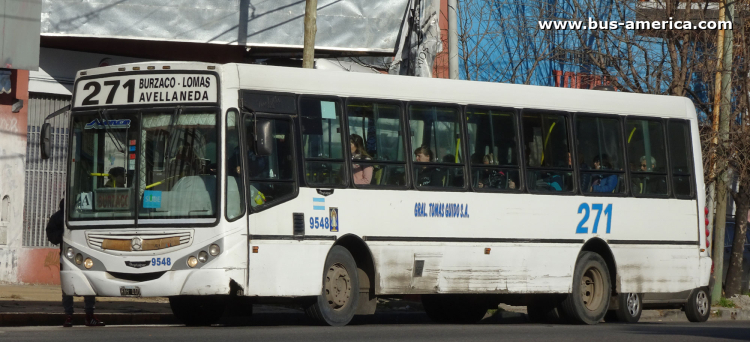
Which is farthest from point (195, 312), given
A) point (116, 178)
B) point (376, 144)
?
point (376, 144)

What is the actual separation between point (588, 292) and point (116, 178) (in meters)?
6.39

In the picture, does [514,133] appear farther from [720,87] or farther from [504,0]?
[504,0]

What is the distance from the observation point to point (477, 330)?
499 inches

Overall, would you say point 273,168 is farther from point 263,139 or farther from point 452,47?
point 452,47

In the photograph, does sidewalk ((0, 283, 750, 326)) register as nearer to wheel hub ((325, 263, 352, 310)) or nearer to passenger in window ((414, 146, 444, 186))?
wheel hub ((325, 263, 352, 310))

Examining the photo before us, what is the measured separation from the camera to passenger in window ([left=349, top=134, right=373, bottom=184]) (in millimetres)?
12719

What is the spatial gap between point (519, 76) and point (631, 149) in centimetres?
901

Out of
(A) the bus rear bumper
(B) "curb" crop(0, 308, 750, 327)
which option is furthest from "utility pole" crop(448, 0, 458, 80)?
(A) the bus rear bumper

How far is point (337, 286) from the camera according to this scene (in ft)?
41.2

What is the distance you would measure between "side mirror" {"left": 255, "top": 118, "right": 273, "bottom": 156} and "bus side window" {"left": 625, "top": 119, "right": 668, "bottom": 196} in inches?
224

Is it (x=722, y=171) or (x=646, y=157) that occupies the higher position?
(x=722, y=171)

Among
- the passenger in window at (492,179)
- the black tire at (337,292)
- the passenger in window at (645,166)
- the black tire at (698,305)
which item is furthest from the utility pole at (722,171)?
the black tire at (337,292)

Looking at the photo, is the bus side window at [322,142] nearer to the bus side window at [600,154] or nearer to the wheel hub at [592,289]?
the bus side window at [600,154]

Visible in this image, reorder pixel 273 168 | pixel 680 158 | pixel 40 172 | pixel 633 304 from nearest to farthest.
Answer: pixel 273 168 < pixel 633 304 < pixel 680 158 < pixel 40 172
